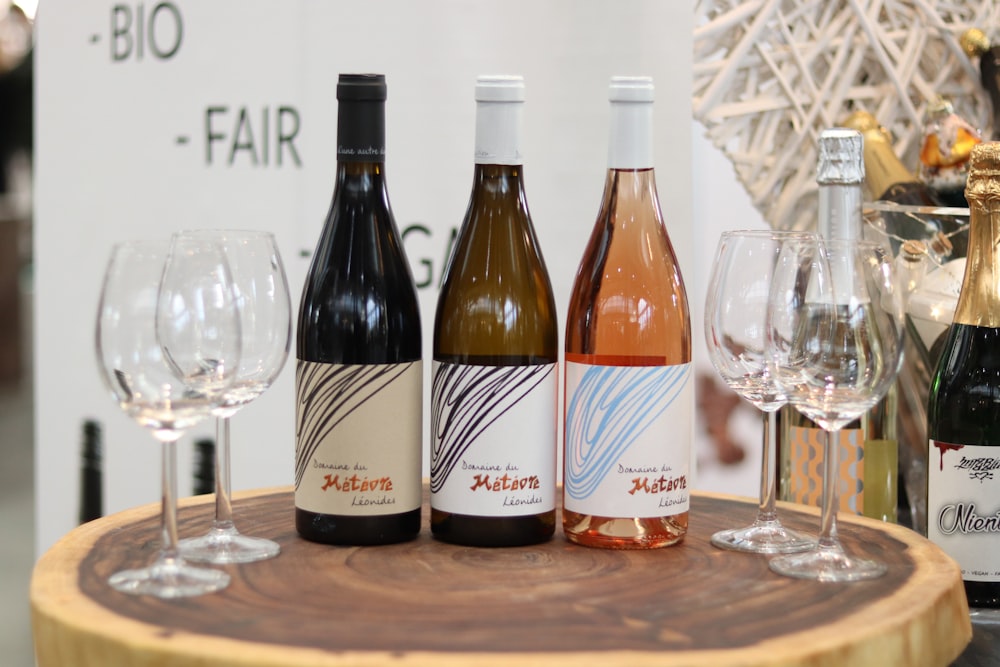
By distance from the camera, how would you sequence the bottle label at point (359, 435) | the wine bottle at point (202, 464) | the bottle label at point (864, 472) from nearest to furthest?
the bottle label at point (359, 435)
the bottle label at point (864, 472)
the wine bottle at point (202, 464)

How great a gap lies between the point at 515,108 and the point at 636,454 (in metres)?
0.26

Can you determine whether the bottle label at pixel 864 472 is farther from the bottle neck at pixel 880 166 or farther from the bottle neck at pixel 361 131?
the bottle neck at pixel 361 131

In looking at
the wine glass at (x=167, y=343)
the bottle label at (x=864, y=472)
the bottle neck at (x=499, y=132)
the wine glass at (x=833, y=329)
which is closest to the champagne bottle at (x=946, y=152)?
the bottle label at (x=864, y=472)

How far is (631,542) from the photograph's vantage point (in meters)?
0.85

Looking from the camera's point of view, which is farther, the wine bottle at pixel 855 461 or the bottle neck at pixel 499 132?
the wine bottle at pixel 855 461

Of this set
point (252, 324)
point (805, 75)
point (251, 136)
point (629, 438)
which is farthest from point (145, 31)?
point (629, 438)

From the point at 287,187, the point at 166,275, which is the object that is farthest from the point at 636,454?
the point at 287,187

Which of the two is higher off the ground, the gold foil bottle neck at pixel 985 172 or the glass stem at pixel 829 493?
the gold foil bottle neck at pixel 985 172

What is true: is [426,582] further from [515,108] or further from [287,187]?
[287,187]

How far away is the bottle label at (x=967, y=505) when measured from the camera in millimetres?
884

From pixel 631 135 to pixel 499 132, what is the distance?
10 cm

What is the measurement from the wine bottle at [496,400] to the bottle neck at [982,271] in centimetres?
35

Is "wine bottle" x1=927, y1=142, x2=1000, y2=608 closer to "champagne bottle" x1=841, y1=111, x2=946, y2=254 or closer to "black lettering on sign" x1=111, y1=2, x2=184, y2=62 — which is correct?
Answer: "champagne bottle" x1=841, y1=111, x2=946, y2=254

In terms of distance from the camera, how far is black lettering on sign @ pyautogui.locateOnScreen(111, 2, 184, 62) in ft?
5.43
